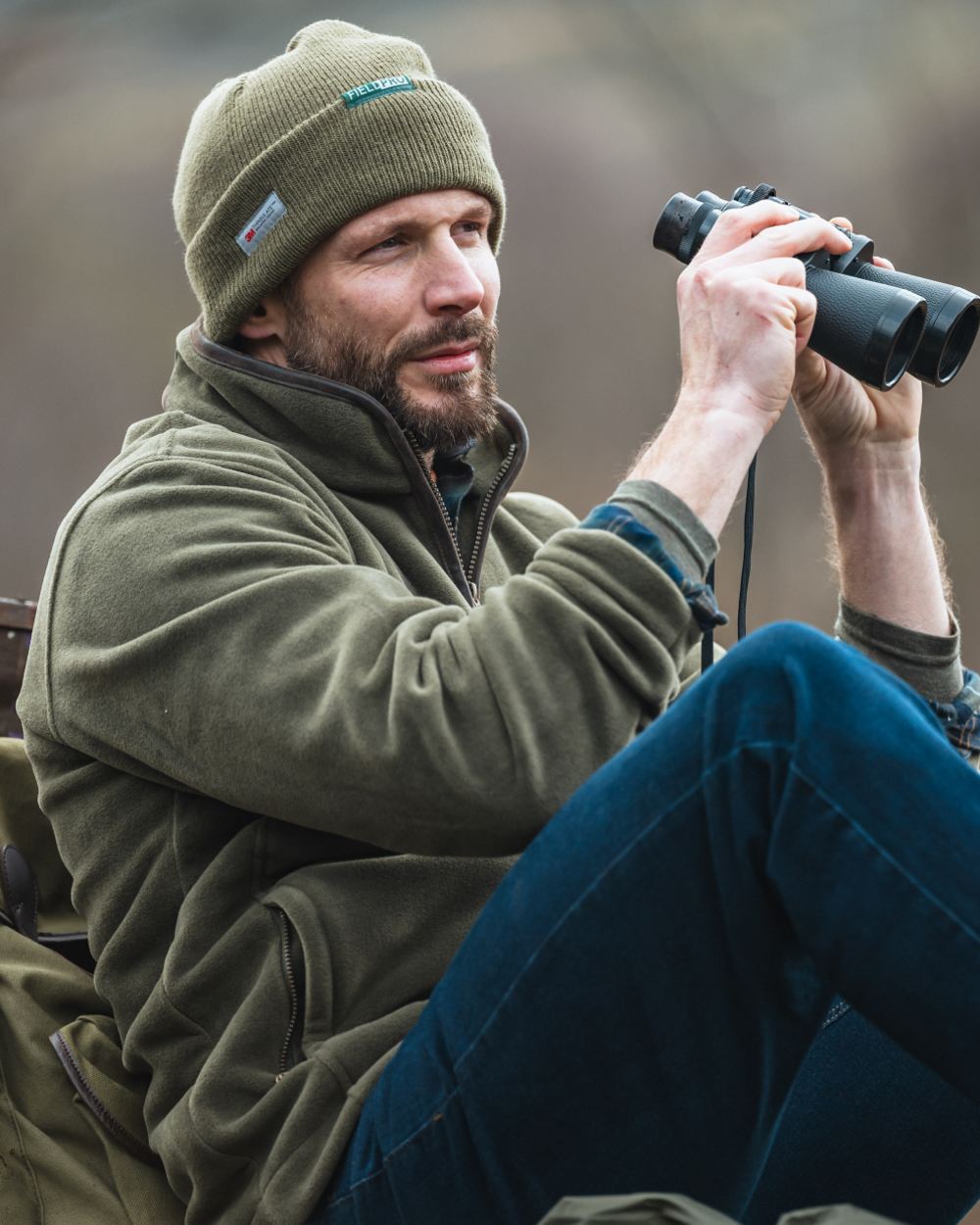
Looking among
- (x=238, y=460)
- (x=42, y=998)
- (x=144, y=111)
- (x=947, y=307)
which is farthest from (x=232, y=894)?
(x=144, y=111)

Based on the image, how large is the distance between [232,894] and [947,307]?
2.50ft

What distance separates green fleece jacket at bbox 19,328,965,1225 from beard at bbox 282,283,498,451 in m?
0.17

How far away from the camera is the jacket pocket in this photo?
1.09m

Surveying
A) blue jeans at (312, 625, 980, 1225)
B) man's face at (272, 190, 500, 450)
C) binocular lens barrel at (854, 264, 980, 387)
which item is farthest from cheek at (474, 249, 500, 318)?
blue jeans at (312, 625, 980, 1225)

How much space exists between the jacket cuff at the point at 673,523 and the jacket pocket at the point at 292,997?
1.24 ft

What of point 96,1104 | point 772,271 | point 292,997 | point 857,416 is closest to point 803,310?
point 772,271

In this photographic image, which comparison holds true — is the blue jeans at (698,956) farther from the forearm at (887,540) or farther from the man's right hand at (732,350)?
the forearm at (887,540)

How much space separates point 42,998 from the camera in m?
1.20

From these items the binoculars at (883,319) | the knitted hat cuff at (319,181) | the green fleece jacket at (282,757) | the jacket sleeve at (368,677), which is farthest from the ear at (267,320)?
the binoculars at (883,319)

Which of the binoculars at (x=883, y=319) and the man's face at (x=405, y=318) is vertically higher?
the binoculars at (x=883, y=319)

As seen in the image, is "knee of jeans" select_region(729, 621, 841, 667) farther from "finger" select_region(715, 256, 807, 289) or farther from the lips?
the lips

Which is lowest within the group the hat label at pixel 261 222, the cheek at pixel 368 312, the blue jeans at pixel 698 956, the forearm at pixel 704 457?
the blue jeans at pixel 698 956

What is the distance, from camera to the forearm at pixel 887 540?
4.94 feet

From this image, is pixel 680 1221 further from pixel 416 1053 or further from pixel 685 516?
pixel 685 516
